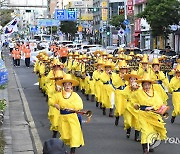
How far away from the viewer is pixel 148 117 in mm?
10023

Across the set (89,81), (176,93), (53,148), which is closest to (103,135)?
(176,93)

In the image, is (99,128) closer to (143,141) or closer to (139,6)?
(143,141)

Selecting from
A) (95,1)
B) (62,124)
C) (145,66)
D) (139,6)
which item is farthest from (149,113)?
(95,1)

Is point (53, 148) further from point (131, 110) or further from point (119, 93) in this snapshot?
point (119, 93)

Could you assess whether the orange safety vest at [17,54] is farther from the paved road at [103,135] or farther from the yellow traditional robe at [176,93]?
the yellow traditional robe at [176,93]

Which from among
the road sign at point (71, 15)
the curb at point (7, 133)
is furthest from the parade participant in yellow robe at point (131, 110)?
the road sign at point (71, 15)

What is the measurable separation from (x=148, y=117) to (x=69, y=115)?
1449mm

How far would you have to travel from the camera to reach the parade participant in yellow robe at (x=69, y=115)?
9680mm

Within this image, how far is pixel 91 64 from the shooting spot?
837 inches

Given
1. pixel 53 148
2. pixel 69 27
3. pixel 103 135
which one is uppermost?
pixel 69 27

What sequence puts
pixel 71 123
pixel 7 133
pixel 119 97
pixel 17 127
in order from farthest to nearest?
1. pixel 119 97
2. pixel 17 127
3. pixel 7 133
4. pixel 71 123

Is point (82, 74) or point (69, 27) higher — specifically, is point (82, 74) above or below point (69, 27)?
below

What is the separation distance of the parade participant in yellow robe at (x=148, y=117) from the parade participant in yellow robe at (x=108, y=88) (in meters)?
4.78

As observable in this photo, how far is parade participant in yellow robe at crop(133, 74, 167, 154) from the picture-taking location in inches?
391
